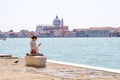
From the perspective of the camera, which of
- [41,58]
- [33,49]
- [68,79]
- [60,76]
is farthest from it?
[33,49]

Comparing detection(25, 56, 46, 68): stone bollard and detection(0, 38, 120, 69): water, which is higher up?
detection(25, 56, 46, 68): stone bollard

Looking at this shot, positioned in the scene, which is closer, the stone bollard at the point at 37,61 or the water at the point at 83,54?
the stone bollard at the point at 37,61

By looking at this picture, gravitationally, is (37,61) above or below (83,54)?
above

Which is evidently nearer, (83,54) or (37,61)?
(37,61)

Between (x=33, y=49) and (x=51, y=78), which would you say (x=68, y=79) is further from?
(x=33, y=49)

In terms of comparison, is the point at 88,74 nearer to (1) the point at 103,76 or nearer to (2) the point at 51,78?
(1) the point at 103,76

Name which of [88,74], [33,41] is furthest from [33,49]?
[88,74]

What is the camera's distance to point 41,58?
15.3 meters

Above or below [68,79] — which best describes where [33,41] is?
above

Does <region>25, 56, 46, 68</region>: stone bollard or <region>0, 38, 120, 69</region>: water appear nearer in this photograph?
<region>25, 56, 46, 68</region>: stone bollard

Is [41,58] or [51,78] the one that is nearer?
[51,78]

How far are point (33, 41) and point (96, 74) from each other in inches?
163

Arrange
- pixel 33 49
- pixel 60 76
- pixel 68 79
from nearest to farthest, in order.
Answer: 1. pixel 68 79
2. pixel 60 76
3. pixel 33 49

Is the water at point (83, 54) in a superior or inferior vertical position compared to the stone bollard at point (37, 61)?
inferior
